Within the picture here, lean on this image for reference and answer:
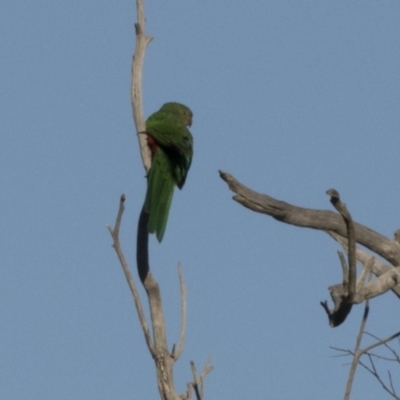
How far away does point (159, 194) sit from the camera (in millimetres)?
6484

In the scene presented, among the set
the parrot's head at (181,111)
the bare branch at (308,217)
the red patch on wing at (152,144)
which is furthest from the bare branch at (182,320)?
the parrot's head at (181,111)

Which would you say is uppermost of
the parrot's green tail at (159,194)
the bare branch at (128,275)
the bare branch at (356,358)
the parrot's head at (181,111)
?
the parrot's head at (181,111)

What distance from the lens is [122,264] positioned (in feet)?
17.1

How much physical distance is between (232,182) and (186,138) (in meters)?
2.36

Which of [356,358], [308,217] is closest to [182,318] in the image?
[308,217]

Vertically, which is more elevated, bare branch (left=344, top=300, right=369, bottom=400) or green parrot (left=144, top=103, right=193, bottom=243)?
green parrot (left=144, top=103, right=193, bottom=243)

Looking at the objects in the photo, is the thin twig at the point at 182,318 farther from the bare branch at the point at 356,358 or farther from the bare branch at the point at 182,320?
the bare branch at the point at 356,358

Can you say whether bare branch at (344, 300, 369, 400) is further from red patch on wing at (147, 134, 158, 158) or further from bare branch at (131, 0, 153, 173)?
red patch on wing at (147, 134, 158, 158)

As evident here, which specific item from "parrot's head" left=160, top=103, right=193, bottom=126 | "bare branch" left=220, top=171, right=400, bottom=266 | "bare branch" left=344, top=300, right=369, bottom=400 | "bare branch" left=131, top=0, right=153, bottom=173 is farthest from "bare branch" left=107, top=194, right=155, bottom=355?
"parrot's head" left=160, top=103, right=193, bottom=126

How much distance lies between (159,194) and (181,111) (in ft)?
4.65

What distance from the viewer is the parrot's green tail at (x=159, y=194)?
6211 millimetres

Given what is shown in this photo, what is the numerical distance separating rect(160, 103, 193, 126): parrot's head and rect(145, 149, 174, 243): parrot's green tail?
94 cm

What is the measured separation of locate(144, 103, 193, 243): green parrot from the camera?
6.30 meters

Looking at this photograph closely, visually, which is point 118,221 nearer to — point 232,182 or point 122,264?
point 122,264
